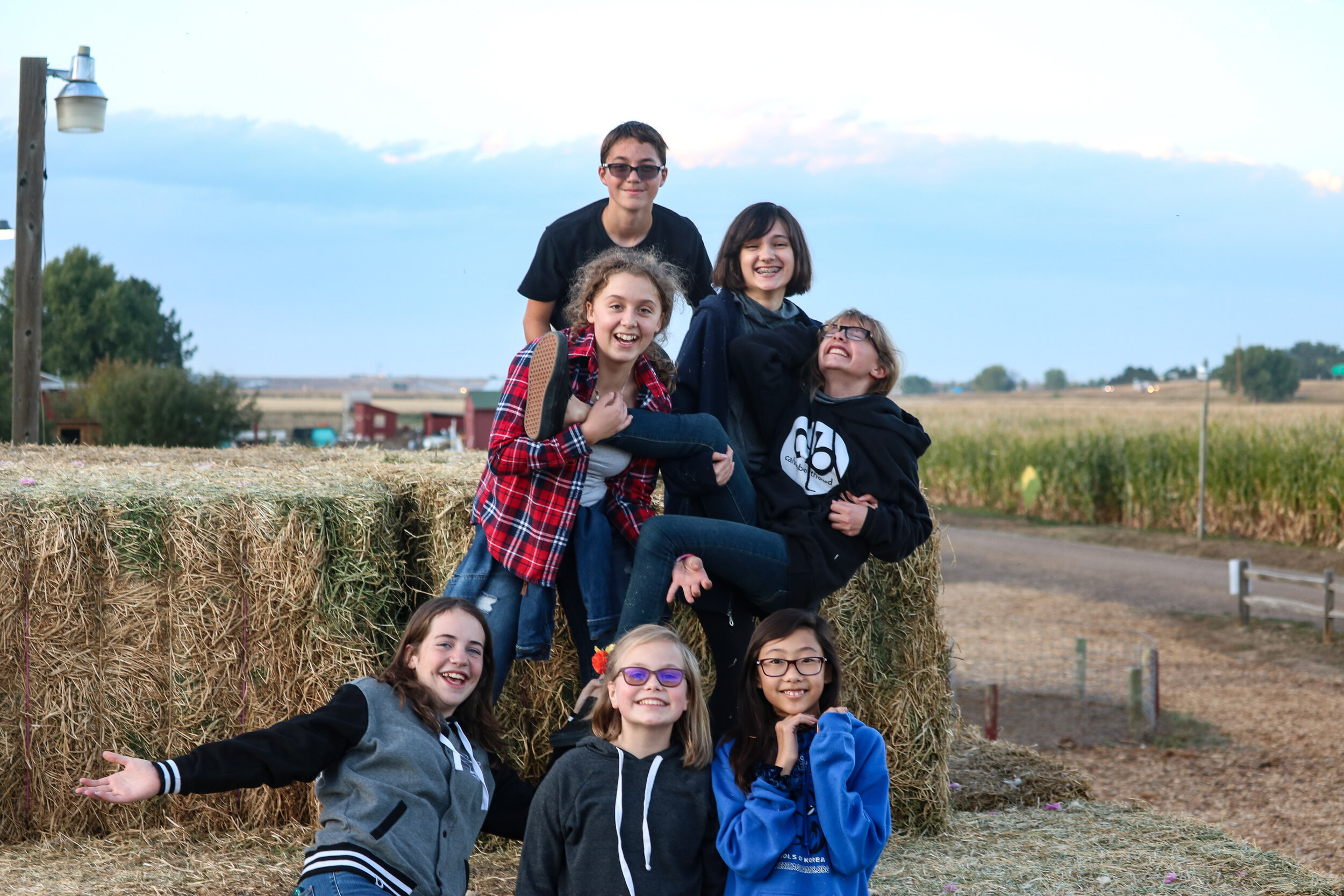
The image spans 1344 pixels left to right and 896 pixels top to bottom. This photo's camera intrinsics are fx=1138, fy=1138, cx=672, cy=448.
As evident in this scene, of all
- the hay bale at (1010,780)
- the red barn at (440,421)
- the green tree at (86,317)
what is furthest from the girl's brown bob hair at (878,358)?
A: the green tree at (86,317)

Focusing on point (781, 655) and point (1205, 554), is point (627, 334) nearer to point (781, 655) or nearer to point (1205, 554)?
point (781, 655)

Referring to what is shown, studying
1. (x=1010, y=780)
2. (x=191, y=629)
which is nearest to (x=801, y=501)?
(x=191, y=629)

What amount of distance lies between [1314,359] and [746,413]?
65.1m

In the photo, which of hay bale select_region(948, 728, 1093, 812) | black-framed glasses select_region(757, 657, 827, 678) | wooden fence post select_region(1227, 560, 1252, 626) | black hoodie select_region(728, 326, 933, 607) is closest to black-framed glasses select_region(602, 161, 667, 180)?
black hoodie select_region(728, 326, 933, 607)

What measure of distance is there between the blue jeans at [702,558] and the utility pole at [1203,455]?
583 inches

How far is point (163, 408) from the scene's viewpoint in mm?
21172

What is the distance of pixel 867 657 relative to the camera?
457 centimetres

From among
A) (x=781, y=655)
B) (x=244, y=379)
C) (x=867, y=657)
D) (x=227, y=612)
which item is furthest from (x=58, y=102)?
(x=244, y=379)

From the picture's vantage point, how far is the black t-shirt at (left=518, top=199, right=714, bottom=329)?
4414mm

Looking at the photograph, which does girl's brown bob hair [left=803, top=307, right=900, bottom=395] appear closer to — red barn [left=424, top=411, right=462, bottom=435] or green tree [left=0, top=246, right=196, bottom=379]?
red barn [left=424, top=411, right=462, bottom=435]

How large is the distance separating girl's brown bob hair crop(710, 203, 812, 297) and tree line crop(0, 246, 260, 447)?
8958 millimetres

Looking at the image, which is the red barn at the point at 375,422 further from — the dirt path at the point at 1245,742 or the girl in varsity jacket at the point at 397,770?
the girl in varsity jacket at the point at 397,770

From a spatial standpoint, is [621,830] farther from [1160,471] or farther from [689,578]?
[1160,471]

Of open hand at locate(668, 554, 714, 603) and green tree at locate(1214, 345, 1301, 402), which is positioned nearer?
open hand at locate(668, 554, 714, 603)
